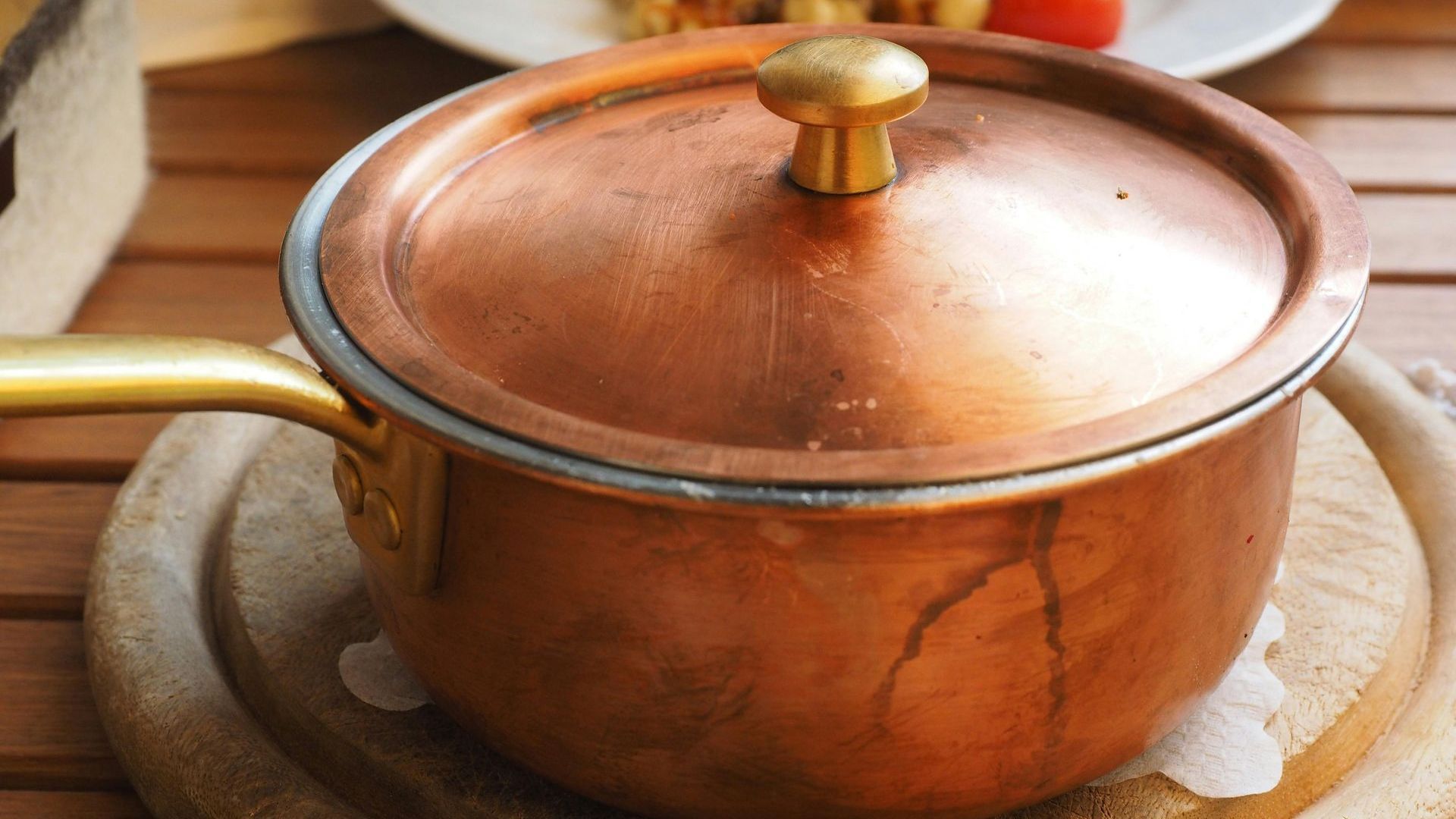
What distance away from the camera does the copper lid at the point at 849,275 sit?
0.53 metres

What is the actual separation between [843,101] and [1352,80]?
1.10 metres

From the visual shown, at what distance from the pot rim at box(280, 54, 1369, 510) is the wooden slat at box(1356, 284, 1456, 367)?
0.52m

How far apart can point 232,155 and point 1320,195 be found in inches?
41.7

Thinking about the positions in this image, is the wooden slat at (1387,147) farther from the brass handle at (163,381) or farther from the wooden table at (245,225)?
the brass handle at (163,381)

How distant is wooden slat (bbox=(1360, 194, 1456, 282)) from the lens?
45.8 inches

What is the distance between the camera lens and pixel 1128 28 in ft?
4.93

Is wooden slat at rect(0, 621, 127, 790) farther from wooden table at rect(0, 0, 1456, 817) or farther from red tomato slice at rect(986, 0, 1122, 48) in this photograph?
red tomato slice at rect(986, 0, 1122, 48)

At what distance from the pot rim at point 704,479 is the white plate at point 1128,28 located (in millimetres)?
762

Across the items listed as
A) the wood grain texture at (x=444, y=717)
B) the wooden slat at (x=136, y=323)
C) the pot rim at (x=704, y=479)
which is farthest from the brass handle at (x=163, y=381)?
the wooden slat at (x=136, y=323)

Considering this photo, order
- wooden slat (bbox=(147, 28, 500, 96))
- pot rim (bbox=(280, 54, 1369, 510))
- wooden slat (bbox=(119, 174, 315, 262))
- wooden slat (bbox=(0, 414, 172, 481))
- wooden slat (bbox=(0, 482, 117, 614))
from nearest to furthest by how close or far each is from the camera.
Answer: pot rim (bbox=(280, 54, 1369, 510))
wooden slat (bbox=(0, 482, 117, 614))
wooden slat (bbox=(0, 414, 172, 481))
wooden slat (bbox=(119, 174, 315, 262))
wooden slat (bbox=(147, 28, 500, 96))

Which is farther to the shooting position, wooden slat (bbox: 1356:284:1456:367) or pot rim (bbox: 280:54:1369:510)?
wooden slat (bbox: 1356:284:1456:367)

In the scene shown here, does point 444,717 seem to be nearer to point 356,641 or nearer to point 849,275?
point 356,641

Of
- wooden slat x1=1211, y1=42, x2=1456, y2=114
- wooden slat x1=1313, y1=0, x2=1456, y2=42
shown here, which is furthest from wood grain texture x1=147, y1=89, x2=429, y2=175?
wooden slat x1=1313, y1=0, x2=1456, y2=42

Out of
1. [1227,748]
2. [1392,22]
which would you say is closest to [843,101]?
[1227,748]
